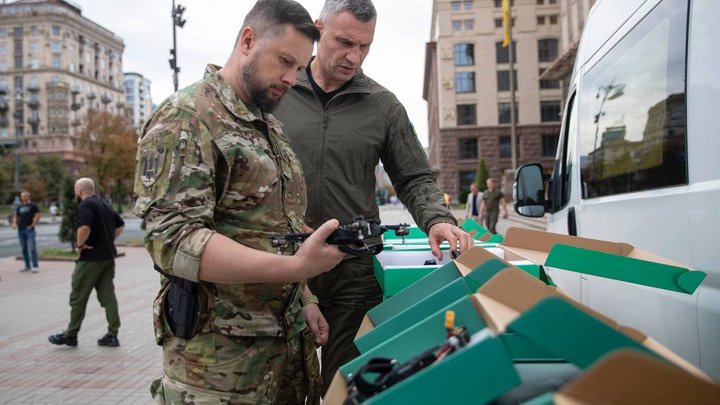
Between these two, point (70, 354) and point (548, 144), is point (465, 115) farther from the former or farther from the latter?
point (70, 354)

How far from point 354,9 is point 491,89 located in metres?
46.3

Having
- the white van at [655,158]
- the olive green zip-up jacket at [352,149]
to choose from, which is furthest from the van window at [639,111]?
the olive green zip-up jacket at [352,149]

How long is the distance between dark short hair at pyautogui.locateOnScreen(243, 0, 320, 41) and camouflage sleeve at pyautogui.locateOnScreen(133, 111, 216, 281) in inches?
15.8

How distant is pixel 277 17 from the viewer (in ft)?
5.97

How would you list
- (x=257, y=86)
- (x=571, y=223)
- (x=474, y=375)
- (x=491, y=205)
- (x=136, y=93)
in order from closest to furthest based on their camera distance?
(x=474, y=375)
(x=257, y=86)
(x=571, y=223)
(x=491, y=205)
(x=136, y=93)

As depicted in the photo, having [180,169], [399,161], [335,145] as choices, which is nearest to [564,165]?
[399,161]

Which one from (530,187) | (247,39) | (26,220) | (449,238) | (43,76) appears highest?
(43,76)

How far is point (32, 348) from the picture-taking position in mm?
7328

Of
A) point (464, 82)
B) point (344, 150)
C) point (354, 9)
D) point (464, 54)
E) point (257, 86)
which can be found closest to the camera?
point (257, 86)

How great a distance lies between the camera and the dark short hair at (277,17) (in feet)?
5.98

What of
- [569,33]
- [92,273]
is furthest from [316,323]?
[569,33]

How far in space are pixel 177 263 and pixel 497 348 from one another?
38.8 inches

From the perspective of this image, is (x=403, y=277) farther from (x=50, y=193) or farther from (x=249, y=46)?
(x=50, y=193)

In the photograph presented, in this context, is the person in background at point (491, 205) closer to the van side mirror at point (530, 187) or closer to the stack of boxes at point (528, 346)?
the van side mirror at point (530, 187)
